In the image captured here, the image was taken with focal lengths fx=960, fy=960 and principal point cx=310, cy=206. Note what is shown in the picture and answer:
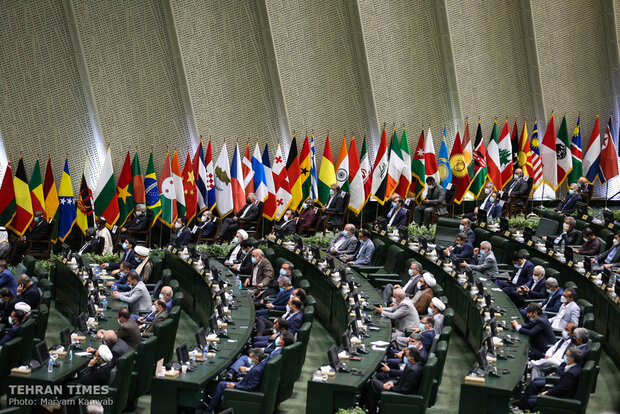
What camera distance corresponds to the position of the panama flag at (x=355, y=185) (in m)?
21.5

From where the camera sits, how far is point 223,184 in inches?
823

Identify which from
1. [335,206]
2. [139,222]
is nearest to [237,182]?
[335,206]

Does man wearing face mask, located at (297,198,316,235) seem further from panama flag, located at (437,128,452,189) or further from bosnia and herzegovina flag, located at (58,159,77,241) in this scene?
bosnia and herzegovina flag, located at (58,159,77,241)

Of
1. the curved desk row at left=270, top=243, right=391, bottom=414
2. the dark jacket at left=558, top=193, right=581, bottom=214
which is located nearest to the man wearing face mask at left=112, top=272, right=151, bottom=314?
the curved desk row at left=270, top=243, right=391, bottom=414

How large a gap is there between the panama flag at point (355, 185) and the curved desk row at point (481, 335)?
8.95 ft

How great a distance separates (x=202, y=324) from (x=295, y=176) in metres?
6.78

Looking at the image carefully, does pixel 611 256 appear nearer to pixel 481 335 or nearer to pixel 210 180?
pixel 481 335

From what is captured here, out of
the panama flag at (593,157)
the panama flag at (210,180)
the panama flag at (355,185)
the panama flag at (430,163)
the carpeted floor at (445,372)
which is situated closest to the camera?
the carpeted floor at (445,372)

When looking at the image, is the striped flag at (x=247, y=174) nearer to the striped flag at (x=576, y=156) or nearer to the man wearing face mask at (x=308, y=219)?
the man wearing face mask at (x=308, y=219)

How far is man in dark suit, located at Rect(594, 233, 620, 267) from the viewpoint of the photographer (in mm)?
16337

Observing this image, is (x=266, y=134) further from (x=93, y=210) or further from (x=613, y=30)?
(x=613, y=30)

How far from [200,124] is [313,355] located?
889 cm

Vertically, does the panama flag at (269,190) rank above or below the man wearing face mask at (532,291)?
above

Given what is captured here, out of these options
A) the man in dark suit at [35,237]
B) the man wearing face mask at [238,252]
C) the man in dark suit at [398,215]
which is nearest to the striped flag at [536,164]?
the man in dark suit at [398,215]
